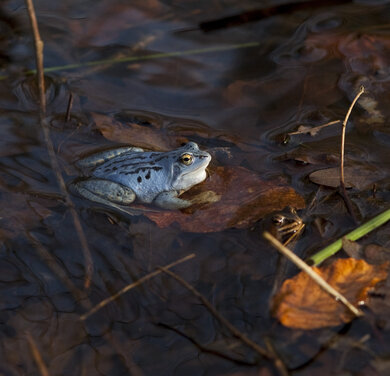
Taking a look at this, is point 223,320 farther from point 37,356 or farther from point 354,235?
point 37,356

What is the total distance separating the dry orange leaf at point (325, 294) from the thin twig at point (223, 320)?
0.91 ft

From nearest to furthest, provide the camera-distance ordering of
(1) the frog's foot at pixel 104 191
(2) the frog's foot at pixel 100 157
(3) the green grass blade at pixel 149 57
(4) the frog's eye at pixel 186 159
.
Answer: (1) the frog's foot at pixel 104 191 < (4) the frog's eye at pixel 186 159 < (2) the frog's foot at pixel 100 157 < (3) the green grass blade at pixel 149 57

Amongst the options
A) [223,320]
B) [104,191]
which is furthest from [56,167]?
[223,320]

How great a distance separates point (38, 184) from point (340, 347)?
3.40 meters

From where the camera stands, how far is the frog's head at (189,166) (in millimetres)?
5367

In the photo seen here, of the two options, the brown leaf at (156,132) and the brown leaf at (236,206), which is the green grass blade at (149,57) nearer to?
the brown leaf at (156,132)

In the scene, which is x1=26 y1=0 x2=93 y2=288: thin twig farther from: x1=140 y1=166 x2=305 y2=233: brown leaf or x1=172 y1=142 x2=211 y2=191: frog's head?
x1=172 y1=142 x2=211 y2=191: frog's head

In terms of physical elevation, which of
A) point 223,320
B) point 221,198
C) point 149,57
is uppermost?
point 149,57

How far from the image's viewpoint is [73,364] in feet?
12.6

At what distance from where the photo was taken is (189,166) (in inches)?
212

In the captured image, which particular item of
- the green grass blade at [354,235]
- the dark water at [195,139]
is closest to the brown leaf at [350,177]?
the dark water at [195,139]

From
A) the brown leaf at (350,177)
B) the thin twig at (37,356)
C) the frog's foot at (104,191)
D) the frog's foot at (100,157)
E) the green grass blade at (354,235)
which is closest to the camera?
the thin twig at (37,356)

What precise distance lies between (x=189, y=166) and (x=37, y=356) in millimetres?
2428

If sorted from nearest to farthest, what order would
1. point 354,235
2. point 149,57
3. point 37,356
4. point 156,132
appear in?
point 37,356
point 354,235
point 156,132
point 149,57
